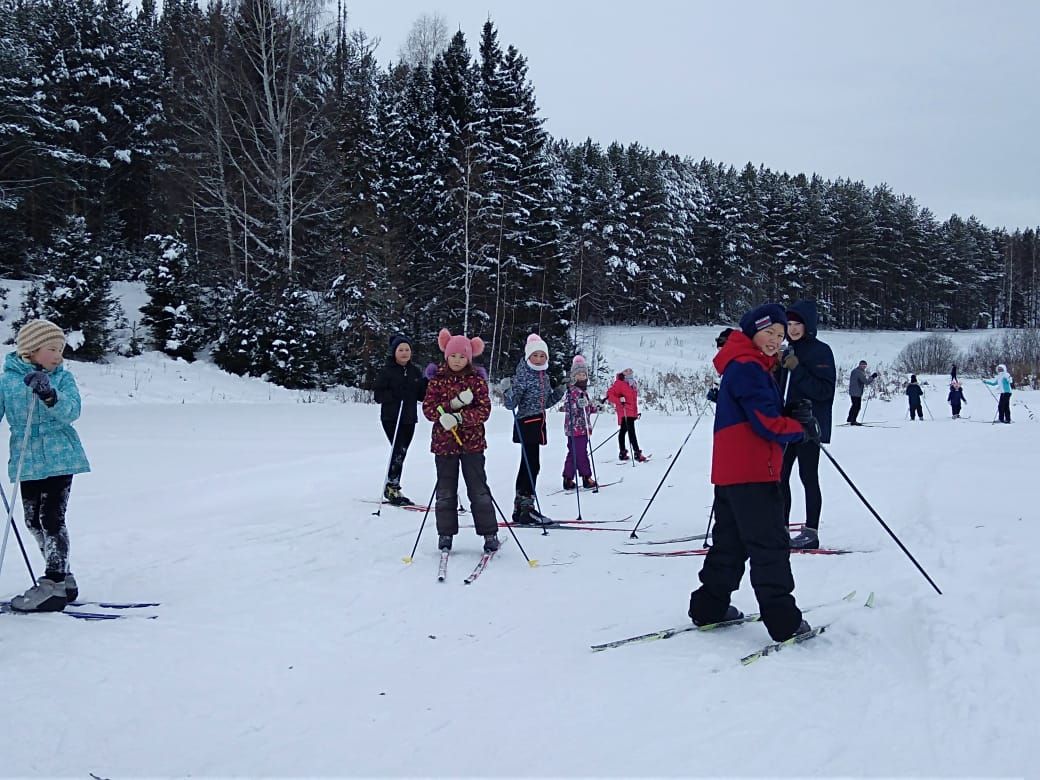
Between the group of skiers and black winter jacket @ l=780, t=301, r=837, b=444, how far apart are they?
238 centimetres

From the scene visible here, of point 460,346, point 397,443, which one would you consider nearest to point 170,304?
point 397,443

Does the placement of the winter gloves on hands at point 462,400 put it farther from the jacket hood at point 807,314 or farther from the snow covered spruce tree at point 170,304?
the snow covered spruce tree at point 170,304

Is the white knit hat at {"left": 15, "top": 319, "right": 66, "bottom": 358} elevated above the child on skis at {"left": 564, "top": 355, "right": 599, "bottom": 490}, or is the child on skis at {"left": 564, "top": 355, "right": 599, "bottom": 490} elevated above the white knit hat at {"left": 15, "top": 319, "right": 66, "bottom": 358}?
the white knit hat at {"left": 15, "top": 319, "right": 66, "bottom": 358}

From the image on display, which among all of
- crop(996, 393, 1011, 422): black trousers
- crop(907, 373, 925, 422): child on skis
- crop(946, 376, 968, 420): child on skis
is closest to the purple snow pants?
crop(907, 373, 925, 422): child on skis

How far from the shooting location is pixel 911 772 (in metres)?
2.51

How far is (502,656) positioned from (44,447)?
10.6ft

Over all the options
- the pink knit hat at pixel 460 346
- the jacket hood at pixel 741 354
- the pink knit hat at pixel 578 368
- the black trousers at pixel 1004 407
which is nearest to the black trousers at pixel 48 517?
the pink knit hat at pixel 460 346

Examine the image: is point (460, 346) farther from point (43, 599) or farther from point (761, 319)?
point (43, 599)

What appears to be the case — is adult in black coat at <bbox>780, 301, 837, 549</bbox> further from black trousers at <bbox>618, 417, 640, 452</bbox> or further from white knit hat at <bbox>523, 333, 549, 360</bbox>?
black trousers at <bbox>618, 417, 640, 452</bbox>

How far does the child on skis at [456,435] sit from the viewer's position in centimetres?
581

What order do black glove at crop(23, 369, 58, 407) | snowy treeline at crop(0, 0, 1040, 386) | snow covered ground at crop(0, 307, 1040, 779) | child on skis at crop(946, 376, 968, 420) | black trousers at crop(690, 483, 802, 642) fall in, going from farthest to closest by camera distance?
snowy treeline at crop(0, 0, 1040, 386) < child on skis at crop(946, 376, 968, 420) < black glove at crop(23, 369, 58, 407) < black trousers at crop(690, 483, 802, 642) < snow covered ground at crop(0, 307, 1040, 779)

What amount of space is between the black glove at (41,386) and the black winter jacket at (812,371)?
17.5ft

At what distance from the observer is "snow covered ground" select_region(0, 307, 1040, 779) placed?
9.09 ft

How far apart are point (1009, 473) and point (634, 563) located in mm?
6322
